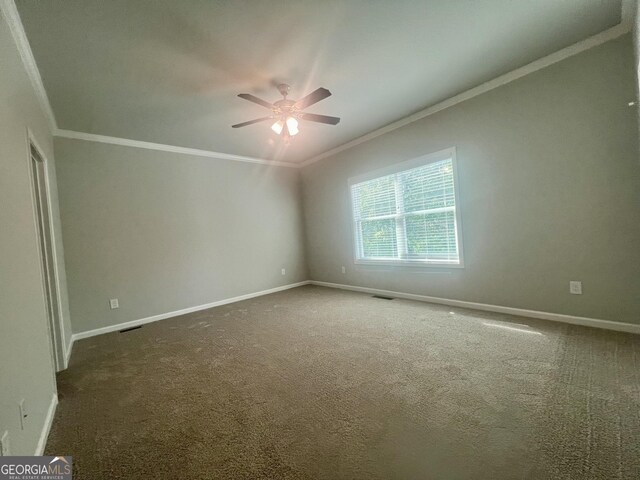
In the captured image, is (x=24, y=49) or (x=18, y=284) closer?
(x=18, y=284)

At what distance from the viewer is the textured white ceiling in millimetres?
1765

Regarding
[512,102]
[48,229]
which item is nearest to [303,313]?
[48,229]

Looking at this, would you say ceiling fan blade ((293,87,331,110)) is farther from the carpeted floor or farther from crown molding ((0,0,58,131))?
the carpeted floor

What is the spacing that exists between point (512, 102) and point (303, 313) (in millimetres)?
3569

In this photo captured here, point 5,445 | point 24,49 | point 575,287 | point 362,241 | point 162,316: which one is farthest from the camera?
point 362,241

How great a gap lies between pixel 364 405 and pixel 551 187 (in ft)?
9.34

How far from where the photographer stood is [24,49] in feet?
6.14

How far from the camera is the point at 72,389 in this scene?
2.05 m

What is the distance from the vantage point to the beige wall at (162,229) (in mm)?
3283

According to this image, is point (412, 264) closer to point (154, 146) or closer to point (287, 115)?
point (287, 115)

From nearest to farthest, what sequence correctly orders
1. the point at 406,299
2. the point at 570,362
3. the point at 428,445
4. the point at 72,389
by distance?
the point at 428,445, the point at 570,362, the point at 72,389, the point at 406,299

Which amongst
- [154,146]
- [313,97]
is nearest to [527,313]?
[313,97]

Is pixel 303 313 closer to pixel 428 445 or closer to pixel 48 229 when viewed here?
pixel 428 445

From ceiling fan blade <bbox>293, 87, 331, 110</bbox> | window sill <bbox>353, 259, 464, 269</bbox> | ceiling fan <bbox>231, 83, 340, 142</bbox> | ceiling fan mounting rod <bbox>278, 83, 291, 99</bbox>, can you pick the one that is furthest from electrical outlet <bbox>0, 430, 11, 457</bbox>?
window sill <bbox>353, 259, 464, 269</bbox>
